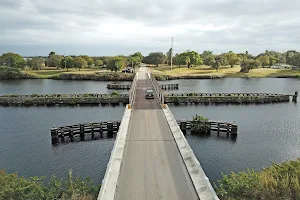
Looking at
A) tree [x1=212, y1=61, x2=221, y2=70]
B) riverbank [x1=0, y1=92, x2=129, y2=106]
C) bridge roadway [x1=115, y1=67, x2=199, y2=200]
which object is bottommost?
bridge roadway [x1=115, y1=67, x2=199, y2=200]

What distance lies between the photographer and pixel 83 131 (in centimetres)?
3016

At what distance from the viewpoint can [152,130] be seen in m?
23.2

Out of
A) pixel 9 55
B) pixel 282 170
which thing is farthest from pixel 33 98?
pixel 9 55

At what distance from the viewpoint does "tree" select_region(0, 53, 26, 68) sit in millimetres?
114481

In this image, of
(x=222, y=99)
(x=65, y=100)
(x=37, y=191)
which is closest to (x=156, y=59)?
(x=222, y=99)

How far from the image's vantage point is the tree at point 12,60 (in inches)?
4507

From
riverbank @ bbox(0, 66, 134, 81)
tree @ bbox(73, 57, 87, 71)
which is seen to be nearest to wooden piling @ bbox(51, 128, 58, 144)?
riverbank @ bbox(0, 66, 134, 81)

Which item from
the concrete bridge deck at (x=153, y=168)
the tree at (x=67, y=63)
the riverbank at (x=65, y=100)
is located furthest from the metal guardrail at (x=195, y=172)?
the tree at (x=67, y=63)

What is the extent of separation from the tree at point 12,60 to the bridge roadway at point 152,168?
10716cm

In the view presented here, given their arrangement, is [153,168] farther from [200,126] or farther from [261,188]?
[200,126]

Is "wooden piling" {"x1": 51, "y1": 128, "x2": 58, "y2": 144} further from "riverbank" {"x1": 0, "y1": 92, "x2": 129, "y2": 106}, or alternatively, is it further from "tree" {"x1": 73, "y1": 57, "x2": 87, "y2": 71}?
"tree" {"x1": 73, "y1": 57, "x2": 87, "y2": 71}

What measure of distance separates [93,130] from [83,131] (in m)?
1.12

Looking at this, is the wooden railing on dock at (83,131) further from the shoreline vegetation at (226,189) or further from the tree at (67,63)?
the tree at (67,63)

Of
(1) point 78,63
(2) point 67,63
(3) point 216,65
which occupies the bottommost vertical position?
(3) point 216,65
